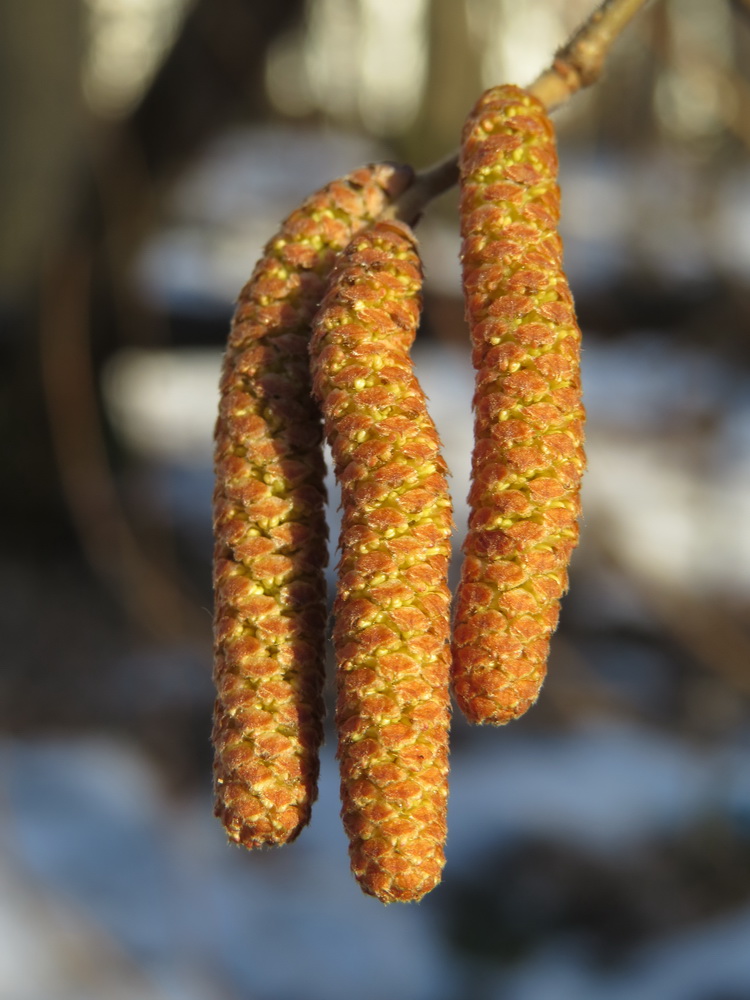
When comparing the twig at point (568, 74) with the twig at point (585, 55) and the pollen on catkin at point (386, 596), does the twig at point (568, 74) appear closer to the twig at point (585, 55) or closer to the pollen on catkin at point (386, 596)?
the twig at point (585, 55)

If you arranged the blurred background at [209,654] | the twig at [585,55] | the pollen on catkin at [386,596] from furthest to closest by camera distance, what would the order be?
1. the blurred background at [209,654]
2. the twig at [585,55]
3. the pollen on catkin at [386,596]

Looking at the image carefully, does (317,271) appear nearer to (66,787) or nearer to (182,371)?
(66,787)

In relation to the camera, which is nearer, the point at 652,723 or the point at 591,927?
the point at 591,927

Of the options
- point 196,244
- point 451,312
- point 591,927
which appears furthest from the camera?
point 196,244

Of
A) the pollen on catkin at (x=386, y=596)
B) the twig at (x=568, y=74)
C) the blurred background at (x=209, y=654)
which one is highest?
the blurred background at (x=209, y=654)

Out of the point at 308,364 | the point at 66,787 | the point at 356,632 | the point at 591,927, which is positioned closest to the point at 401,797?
the point at 356,632

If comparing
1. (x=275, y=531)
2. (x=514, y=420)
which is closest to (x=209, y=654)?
(x=275, y=531)

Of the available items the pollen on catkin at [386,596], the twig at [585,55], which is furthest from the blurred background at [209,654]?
the pollen on catkin at [386,596]
